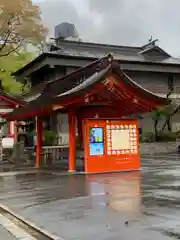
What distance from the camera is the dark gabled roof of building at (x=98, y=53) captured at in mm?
33938

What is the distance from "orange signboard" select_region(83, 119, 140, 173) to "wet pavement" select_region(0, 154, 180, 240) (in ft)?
5.39

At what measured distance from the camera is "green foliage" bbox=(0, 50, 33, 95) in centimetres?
3594

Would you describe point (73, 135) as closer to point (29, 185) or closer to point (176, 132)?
point (29, 185)

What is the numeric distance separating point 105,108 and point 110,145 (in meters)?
2.08

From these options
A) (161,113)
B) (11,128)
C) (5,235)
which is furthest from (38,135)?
(161,113)

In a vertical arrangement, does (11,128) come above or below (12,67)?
below

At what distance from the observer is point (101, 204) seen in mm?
9914

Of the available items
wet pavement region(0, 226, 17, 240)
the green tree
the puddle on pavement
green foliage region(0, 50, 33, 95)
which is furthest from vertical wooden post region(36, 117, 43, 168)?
wet pavement region(0, 226, 17, 240)

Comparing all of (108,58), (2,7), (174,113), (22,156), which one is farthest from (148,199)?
(174,113)

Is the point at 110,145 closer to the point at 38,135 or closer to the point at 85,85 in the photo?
the point at 85,85

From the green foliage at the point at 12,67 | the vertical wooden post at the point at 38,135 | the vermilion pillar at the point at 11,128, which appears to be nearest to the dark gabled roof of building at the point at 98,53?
the green foliage at the point at 12,67

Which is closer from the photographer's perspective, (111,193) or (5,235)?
(5,235)

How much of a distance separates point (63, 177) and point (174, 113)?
69.7 ft

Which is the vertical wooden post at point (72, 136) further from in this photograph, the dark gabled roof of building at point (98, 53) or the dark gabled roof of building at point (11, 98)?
the dark gabled roof of building at point (98, 53)
